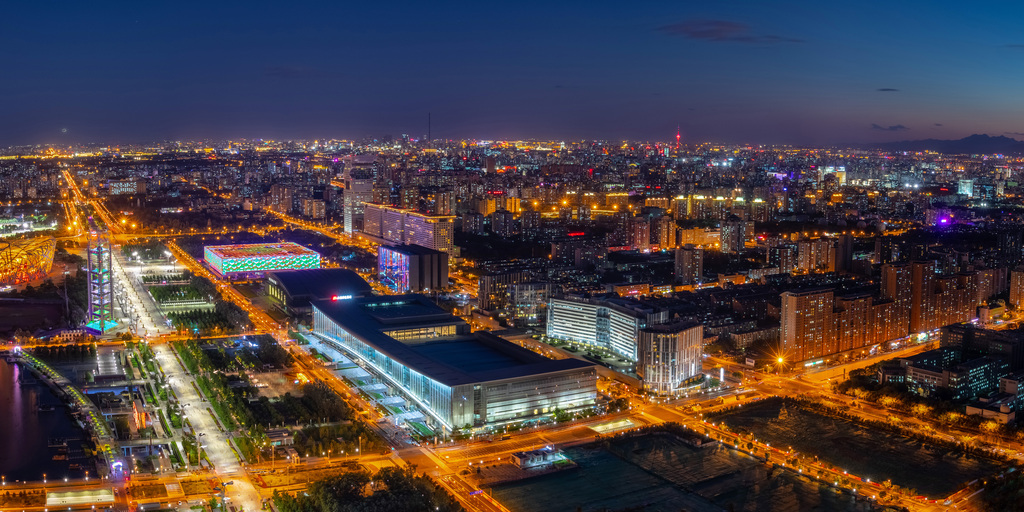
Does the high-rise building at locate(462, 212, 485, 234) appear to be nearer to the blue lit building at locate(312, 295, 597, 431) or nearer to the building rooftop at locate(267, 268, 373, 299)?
the building rooftop at locate(267, 268, 373, 299)

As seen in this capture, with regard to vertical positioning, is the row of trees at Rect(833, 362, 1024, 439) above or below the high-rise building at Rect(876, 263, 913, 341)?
below

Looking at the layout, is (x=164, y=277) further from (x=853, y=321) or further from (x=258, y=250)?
(x=853, y=321)

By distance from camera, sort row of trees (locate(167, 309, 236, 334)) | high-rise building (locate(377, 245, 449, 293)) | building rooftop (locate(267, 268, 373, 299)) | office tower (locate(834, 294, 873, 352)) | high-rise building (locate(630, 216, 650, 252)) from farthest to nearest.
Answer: high-rise building (locate(630, 216, 650, 252)) → high-rise building (locate(377, 245, 449, 293)) → building rooftop (locate(267, 268, 373, 299)) → row of trees (locate(167, 309, 236, 334)) → office tower (locate(834, 294, 873, 352))

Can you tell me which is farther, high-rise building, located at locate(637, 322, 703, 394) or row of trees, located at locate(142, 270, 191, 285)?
row of trees, located at locate(142, 270, 191, 285)

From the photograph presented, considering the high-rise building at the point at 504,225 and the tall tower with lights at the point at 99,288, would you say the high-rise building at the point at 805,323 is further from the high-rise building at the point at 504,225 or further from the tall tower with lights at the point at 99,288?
the high-rise building at the point at 504,225

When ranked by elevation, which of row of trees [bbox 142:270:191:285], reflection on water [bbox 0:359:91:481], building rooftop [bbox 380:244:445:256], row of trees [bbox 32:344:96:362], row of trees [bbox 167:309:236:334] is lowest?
reflection on water [bbox 0:359:91:481]

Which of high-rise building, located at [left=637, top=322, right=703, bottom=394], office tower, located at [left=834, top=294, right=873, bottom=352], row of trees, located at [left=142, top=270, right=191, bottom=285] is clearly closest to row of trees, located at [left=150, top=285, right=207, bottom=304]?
row of trees, located at [left=142, top=270, right=191, bottom=285]

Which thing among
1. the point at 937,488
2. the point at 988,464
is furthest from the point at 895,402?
the point at 937,488

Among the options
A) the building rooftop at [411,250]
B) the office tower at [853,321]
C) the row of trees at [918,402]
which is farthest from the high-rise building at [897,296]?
the building rooftop at [411,250]
